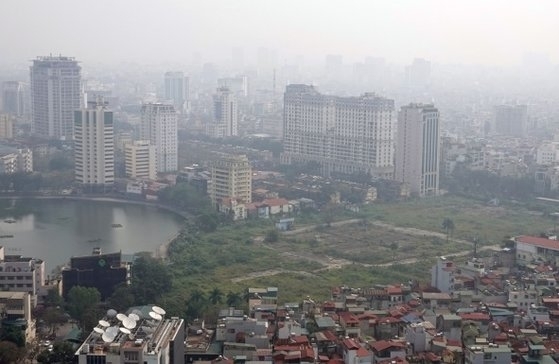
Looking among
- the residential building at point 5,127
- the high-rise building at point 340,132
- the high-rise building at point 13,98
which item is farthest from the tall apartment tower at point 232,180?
the high-rise building at point 13,98

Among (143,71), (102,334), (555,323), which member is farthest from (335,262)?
(143,71)

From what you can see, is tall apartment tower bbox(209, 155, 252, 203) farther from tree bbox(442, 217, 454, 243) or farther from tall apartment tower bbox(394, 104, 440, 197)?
tall apartment tower bbox(394, 104, 440, 197)

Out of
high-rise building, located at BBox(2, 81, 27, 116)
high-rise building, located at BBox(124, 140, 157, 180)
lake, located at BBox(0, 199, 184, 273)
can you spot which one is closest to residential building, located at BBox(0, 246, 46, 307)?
lake, located at BBox(0, 199, 184, 273)

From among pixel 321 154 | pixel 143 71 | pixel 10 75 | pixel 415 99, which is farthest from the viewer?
pixel 143 71

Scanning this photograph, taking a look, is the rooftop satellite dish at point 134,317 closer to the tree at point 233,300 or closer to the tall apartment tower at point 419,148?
the tree at point 233,300

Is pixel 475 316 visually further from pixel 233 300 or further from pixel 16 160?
pixel 16 160

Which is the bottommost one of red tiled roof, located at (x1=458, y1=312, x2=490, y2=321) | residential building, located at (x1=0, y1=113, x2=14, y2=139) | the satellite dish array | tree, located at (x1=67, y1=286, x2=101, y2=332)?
tree, located at (x1=67, y1=286, x2=101, y2=332)

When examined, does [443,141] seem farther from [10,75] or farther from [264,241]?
[10,75]
